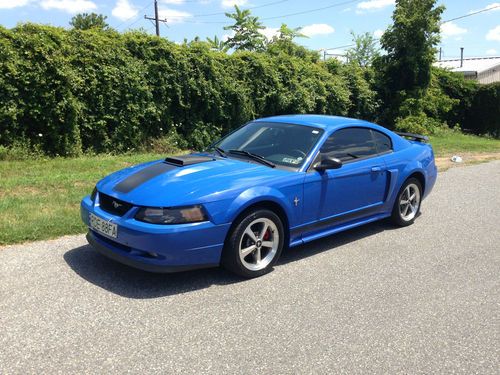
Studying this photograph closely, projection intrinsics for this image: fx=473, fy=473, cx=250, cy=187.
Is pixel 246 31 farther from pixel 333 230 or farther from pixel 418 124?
pixel 333 230

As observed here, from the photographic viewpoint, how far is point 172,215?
384 cm

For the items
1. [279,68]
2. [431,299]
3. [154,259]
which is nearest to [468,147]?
[279,68]

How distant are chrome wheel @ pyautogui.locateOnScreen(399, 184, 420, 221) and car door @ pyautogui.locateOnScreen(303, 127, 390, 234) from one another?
1.83 ft

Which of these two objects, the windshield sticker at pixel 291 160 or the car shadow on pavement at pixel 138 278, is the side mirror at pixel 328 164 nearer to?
the windshield sticker at pixel 291 160

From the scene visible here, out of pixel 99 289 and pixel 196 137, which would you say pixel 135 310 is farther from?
pixel 196 137

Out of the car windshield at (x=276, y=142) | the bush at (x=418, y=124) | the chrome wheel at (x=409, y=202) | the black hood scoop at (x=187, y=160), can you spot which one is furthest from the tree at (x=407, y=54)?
the black hood scoop at (x=187, y=160)

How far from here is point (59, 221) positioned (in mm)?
5496

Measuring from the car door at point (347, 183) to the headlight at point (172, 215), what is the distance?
122cm

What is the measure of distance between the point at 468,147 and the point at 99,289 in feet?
47.7

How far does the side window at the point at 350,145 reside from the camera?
16.9ft

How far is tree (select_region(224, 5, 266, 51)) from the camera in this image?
19.3 meters

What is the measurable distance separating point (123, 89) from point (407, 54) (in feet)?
39.3

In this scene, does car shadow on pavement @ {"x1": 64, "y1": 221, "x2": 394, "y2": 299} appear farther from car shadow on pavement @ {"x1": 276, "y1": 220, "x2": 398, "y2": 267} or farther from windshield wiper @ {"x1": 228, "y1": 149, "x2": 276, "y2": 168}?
windshield wiper @ {"x1": 228, "y1": 149, "x2": 276, "y2": 168}

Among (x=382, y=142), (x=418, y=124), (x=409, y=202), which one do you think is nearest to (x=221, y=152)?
(x=382, y=142)
